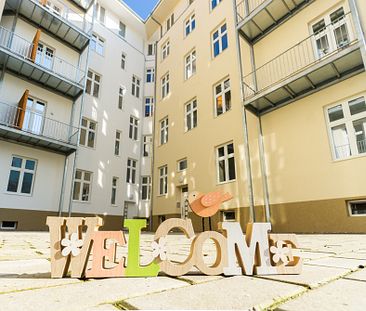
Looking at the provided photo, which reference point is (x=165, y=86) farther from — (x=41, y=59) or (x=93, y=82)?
(x=41, y=59)

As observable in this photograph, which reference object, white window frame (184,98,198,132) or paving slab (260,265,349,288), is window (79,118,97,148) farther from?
paving slab (260,265,349,288)

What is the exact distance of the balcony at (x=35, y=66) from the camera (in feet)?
30.6

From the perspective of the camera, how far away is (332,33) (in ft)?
23.0

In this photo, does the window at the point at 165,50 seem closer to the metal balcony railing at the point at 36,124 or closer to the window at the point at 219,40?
the window at the point at 219,40

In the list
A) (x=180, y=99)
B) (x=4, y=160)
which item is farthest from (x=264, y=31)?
(x=4, y=160)

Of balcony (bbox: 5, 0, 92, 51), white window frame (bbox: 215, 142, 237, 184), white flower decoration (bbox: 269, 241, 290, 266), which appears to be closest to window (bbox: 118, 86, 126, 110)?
balcony (bbox: 5, 0, 92, 51)

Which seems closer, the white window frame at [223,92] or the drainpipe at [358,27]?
the drainpipe at [358,27]

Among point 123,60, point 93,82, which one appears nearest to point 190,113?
point 93,82

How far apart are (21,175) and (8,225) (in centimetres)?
189

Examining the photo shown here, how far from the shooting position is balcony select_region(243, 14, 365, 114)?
20.2ft

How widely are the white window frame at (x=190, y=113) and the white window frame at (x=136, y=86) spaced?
478 cm

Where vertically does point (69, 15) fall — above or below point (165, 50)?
above

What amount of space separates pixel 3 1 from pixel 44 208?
26.5 feet

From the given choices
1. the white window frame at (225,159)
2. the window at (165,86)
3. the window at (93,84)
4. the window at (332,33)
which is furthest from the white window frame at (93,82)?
the window at (332,33)
